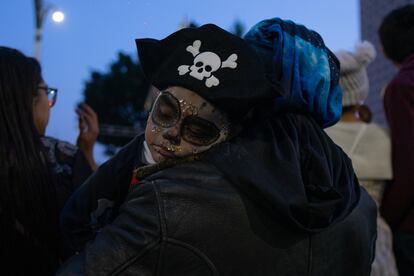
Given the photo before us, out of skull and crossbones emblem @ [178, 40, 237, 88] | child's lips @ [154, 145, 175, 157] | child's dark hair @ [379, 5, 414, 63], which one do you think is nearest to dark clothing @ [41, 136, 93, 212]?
child's lips @ [154, 145, 175, 157]

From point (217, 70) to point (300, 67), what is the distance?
10.1 inches

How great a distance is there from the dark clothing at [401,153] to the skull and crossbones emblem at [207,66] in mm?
1405

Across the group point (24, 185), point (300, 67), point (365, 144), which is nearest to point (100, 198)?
point (24, 185)

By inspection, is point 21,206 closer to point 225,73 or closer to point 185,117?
point 185,117

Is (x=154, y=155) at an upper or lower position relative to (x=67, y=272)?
upper

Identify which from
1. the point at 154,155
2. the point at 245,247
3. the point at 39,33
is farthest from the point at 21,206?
the point at 39,33

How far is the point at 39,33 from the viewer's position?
1002cm

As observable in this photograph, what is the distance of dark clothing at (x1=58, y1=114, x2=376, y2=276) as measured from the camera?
3.35 ft

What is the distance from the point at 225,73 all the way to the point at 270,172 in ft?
0.84

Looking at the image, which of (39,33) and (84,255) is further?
(39,33)

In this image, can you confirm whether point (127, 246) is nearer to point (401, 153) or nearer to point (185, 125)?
point (185, 125)

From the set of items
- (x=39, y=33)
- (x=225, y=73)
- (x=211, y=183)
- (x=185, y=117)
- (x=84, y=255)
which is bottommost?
(x=39, y=33)

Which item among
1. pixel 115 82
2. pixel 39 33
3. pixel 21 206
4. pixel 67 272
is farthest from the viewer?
pixel 115 82

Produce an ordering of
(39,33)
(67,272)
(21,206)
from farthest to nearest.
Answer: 1. (39,33)
2. (21,206)
3. (67,272)
